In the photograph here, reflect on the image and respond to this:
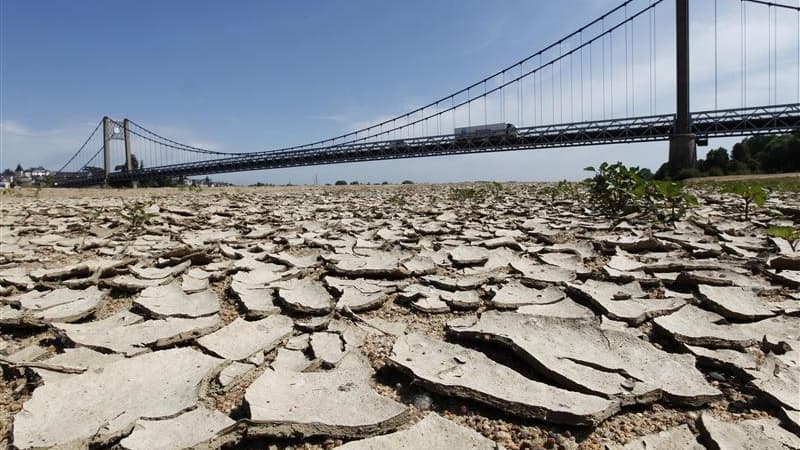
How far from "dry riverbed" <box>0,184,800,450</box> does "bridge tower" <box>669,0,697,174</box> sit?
16.8 m

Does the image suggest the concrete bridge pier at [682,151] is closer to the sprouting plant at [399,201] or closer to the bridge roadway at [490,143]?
the bridge roadway at [490,143]

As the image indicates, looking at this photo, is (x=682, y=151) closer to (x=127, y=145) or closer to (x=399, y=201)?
(x=399, y=201)

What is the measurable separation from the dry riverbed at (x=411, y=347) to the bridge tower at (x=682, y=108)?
663 inches

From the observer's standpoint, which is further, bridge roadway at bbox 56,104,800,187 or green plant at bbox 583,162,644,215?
bridge roadway at bbox 56,104,800,187

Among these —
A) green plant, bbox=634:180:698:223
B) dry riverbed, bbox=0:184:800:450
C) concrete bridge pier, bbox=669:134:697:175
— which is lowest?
dry riverbed, bbox=0:184:800:450

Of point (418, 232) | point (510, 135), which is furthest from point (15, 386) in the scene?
point (510, 135)

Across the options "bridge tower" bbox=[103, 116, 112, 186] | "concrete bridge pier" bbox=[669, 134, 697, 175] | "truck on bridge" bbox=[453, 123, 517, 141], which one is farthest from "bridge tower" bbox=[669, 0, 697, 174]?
"bridge tower" bbox=[103, 116, 112, 186]

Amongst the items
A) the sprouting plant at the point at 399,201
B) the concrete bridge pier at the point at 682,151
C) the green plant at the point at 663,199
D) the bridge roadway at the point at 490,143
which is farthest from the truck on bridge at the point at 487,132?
the green plant at the point at 663,199

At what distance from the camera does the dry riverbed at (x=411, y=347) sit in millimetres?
910

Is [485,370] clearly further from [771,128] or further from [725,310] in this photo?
[771,128]

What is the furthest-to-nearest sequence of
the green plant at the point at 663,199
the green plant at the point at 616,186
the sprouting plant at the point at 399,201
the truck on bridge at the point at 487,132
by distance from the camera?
the truck on bridge at the point at 487,132 < the sprouting plant at the point at 399,201 < the green plant at the point at 616,186 < the green plant at the point at 663,199

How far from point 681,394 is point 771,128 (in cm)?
2306

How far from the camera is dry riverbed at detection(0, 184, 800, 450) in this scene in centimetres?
91

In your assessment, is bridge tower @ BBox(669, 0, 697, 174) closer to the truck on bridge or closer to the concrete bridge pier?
the concrete bridge pier
